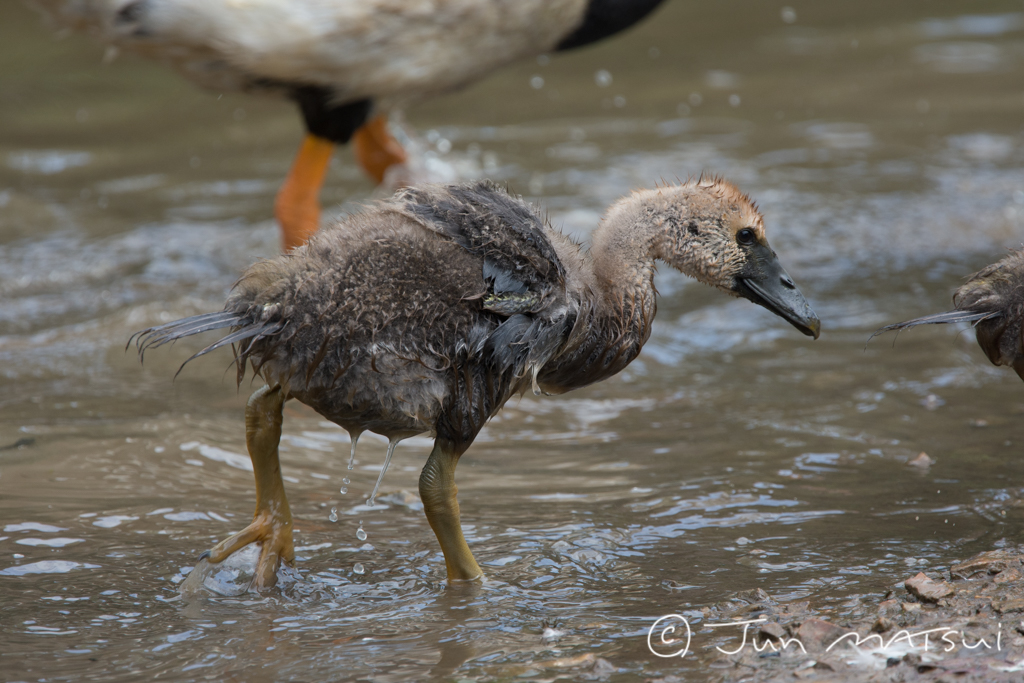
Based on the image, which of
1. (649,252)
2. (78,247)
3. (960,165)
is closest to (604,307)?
(649,252)

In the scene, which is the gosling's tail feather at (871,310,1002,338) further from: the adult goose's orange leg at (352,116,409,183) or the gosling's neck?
the adult goose's orange leg at (352,116,409,183)

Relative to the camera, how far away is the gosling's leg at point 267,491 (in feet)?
12.6

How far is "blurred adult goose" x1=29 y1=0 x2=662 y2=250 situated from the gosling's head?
8.50ft

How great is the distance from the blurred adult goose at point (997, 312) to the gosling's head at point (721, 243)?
1.42ft

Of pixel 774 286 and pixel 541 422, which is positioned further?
pixel 541 422

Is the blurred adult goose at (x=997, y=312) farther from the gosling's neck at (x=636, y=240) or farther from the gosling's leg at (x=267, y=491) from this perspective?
the gosling's leg at (x=267, y=491)

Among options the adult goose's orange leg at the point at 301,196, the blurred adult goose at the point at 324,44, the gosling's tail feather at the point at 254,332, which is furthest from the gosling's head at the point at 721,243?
the adult goose's orange leg at the point at 301,196

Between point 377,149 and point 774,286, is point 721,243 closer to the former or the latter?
point 774,286

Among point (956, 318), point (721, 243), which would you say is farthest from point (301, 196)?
point (956, 318)

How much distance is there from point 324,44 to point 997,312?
401cm

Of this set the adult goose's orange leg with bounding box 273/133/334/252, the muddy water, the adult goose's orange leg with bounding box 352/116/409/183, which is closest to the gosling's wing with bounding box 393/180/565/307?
the muddy water

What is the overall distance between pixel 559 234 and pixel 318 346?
111 cm

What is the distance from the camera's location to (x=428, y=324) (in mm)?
3627

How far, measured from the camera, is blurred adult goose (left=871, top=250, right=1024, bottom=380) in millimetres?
4051
